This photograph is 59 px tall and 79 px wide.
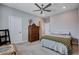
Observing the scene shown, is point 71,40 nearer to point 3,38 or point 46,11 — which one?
point 46,11

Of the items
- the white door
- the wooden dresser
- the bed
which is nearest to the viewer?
the bed

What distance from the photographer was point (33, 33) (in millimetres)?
1729

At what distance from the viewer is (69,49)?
1438 millimetres

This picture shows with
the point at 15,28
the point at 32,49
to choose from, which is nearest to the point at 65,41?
the point at 32,49

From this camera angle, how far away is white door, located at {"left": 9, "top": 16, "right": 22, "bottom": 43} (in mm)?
1515

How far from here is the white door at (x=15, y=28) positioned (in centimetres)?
151

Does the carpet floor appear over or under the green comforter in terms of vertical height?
under

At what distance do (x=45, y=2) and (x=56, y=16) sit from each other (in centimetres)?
40

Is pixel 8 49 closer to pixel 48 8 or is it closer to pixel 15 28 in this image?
pixel 15 28

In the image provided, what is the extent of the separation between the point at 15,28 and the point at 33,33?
0.42 m

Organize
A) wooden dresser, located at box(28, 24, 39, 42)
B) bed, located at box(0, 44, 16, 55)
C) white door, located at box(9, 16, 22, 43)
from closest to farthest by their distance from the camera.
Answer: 1. bed, located at box(0, 44, 16, 55)
2. white door, located at box(9, 16, 22, 43)
3. wooden dresser, located at box(28, 24, 39, 42)

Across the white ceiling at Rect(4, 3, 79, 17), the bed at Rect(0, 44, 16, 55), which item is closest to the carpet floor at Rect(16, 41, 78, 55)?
the bed at Rect(0, 44, 16, 55)

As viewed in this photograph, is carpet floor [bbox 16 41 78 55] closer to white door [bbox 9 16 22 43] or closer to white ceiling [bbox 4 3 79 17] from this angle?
white door [bbox 9 16 22 43]

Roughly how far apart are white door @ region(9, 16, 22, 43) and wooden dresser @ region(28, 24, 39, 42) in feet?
0.66
